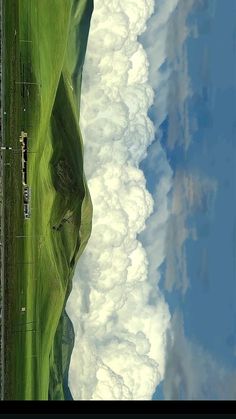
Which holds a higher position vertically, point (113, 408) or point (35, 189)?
point (35, 189)

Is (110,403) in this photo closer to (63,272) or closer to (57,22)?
(57,22)

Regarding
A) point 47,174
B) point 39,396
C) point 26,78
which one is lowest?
point 39,396

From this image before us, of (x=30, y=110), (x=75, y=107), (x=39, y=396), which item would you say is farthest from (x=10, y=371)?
(x=75, y=107)

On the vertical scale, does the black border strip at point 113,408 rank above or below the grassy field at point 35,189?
below

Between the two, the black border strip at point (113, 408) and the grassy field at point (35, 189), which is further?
the grassy field at point (35, 189)

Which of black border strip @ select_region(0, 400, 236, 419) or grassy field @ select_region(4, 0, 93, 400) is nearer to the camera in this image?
black border strip @ select_region(0, 400, 236, 419)

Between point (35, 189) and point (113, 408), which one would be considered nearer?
point (113, 408)

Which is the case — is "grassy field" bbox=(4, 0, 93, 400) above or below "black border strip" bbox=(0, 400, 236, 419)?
above

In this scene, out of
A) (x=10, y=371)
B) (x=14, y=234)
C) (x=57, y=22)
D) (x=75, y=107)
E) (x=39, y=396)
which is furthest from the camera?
(x=75, y=107)
